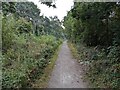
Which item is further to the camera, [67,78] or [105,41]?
[105,41]

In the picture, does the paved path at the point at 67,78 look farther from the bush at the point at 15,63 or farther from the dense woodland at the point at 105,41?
the bush at the point at 15,63

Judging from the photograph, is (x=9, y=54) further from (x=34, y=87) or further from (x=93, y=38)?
(x=93, y=38)

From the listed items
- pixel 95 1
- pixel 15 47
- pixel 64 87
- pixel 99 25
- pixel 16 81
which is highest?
pixel 95 1

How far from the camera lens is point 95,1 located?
11906 millimetres

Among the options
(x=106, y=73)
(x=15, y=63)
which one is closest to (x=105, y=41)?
(x=106, y=73)

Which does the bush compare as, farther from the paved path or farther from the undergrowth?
the undergrowth

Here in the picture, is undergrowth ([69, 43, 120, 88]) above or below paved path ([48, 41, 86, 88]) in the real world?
above

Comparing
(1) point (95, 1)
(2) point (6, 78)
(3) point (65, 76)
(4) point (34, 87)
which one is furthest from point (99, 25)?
(2) point (6, 78)

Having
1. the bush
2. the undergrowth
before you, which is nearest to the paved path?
the undergrowth

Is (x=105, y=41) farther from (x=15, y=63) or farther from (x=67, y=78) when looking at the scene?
(x=15, y=63)

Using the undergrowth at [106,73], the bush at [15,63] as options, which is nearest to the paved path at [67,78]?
the undergrowth at [106,73]

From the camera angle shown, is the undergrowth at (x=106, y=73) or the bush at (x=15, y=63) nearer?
the bush at (x=15, y=63)

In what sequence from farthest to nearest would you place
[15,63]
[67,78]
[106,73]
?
[67,78]
[106,73]
[15,63]

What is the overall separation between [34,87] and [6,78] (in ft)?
5.05
